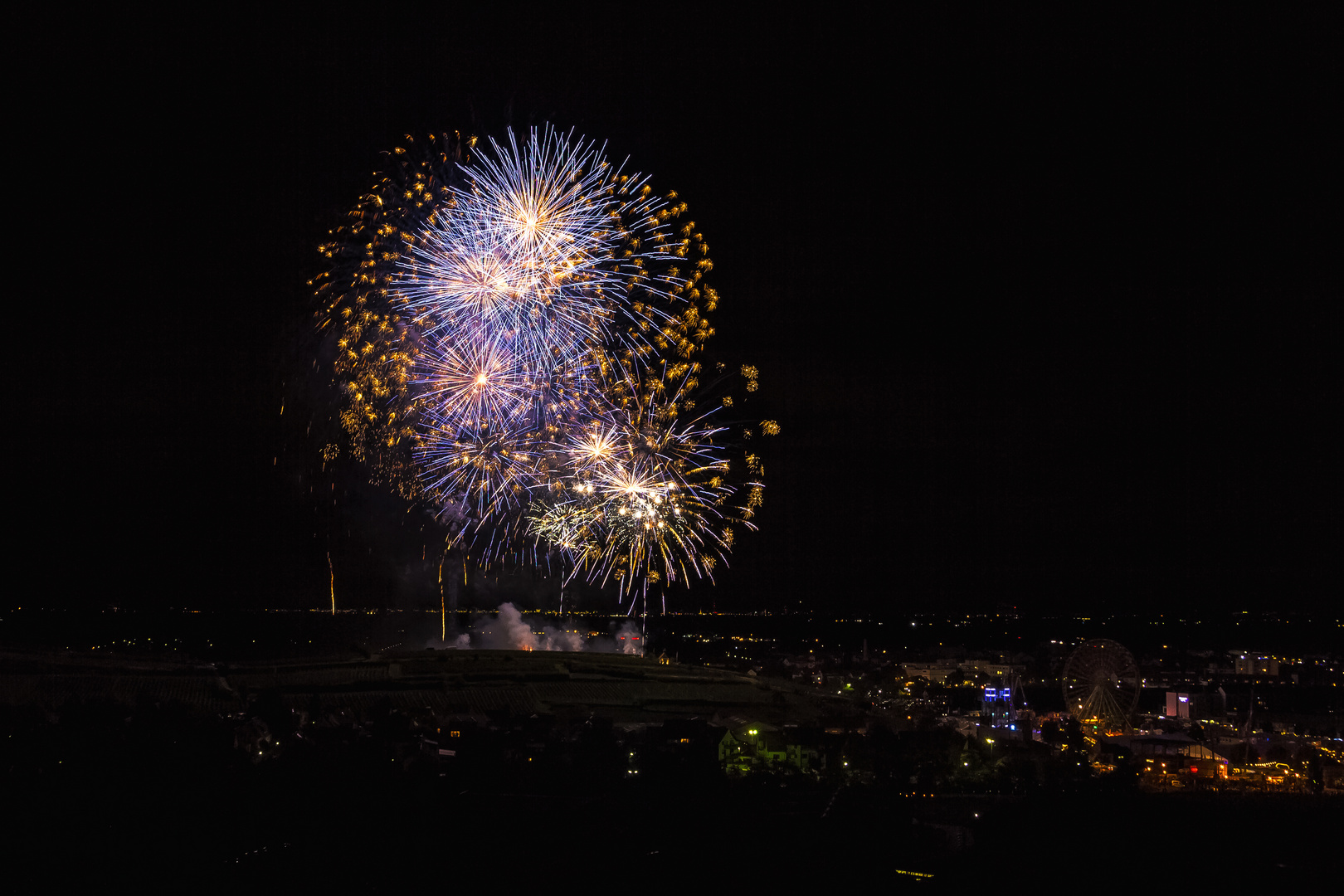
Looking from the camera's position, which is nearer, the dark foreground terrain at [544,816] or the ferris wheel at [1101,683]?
the dark foreground terrain at [544,816]

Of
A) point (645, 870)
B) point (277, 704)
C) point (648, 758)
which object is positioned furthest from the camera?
point (277, 704)

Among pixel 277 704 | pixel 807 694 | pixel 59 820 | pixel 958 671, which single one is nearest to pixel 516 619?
pixel 958 671

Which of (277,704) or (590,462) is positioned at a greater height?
(590,462)

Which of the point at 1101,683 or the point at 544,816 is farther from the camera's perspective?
the point at 1101,683

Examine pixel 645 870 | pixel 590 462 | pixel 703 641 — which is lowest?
pixel 703 641

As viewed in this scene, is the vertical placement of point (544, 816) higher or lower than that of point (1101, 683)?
higher

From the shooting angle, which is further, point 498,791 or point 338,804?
point 498,791

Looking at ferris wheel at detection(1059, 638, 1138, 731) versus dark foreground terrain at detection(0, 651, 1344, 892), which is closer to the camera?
dark foreground terrain at detection(0, 651, 1344, 892)

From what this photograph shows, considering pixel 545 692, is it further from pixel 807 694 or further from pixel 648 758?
pixel 648 758
